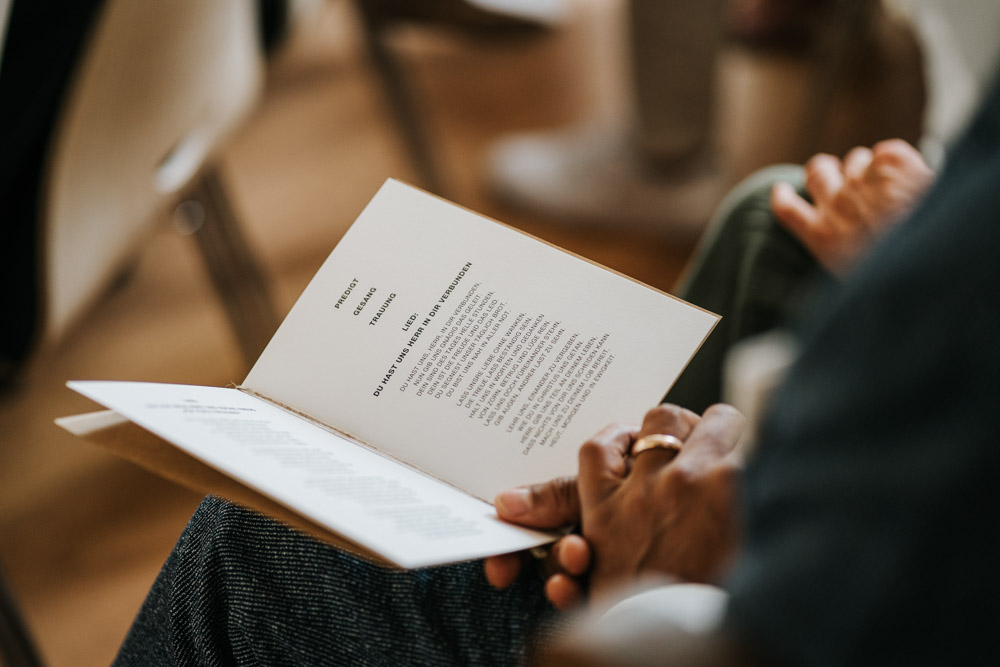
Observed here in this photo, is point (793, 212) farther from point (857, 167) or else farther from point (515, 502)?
point (515, 502)

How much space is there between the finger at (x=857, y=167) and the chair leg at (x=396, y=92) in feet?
2.86

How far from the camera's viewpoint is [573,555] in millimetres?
445

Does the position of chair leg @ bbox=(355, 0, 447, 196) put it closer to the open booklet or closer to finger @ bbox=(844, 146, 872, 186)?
finger @ bbox=(844, 146, 872, 186)

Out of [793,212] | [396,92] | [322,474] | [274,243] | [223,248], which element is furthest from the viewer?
[274,243]

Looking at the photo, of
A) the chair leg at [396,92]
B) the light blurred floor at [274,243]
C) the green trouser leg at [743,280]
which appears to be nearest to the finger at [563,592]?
the green trouser leg at [743,280]

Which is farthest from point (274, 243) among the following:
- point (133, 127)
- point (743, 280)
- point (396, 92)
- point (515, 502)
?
point (515, 502)

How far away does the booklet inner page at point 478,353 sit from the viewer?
1.58 ft

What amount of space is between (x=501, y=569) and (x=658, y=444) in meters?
0.10

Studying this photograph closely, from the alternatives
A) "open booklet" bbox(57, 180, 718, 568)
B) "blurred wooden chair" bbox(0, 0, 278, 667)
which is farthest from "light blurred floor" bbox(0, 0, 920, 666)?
"open booklet" bbox(57, 180, 718, 568)

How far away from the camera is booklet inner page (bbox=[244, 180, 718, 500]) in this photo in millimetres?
482

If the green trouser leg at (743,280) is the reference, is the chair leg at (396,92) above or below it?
above

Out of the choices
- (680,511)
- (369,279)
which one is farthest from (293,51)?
(680,511)

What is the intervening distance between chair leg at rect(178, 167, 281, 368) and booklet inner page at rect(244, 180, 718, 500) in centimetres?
67

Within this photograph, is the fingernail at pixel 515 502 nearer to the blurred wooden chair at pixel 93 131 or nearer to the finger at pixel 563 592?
the finger at pixel 563 592
